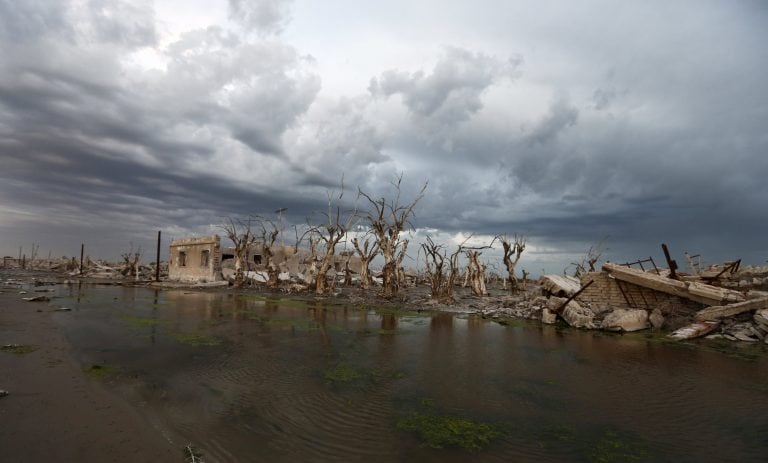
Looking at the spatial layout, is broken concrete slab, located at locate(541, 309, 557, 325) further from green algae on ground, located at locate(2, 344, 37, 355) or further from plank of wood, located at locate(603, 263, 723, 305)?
green algae on ground, located at locate(2, 344, 37, 355)

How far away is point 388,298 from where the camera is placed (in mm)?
25922

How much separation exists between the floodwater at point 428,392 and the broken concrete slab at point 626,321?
1.28 m

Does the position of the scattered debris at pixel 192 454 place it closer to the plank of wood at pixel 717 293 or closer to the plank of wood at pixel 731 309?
the plank of wood at pixel 731 309

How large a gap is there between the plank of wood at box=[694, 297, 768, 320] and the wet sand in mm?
16277

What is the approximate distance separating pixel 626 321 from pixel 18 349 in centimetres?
1808

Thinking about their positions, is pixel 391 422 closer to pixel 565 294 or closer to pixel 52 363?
pixel 52 363

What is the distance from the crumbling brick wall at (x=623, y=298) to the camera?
15.2 metres

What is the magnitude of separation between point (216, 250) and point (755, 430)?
36.2 metres

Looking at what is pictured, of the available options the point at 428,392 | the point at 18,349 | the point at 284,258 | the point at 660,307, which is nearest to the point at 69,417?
the point at 18,349

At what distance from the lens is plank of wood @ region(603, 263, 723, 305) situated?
46.1 ft

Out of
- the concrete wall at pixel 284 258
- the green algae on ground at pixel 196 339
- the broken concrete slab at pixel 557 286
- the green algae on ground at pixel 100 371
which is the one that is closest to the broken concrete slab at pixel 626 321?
the broken concrete slab at pixel 557 286

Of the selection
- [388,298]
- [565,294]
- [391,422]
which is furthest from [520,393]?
[388,298]

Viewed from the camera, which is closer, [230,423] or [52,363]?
[230,423]

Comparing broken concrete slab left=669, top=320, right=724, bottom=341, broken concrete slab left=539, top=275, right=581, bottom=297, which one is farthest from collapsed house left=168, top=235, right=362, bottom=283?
broken concrete slab left=669, top=320, right=724, bottom=341
